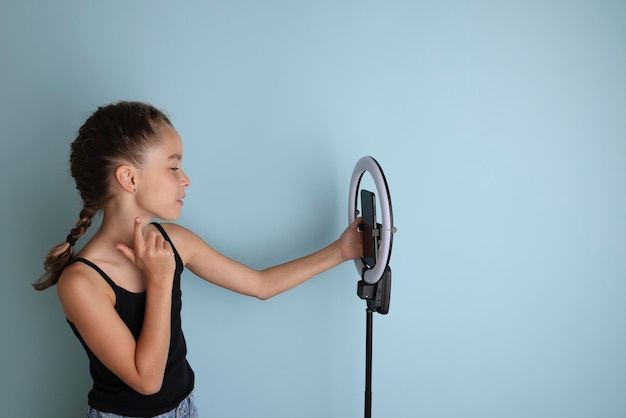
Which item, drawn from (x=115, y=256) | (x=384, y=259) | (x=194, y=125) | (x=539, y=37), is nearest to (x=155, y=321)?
(x=115, y=256)

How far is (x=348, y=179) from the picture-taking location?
1.57m

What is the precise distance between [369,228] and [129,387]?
61 centimetres

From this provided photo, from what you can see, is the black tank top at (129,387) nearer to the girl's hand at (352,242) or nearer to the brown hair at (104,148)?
the brown hair at (104,148)

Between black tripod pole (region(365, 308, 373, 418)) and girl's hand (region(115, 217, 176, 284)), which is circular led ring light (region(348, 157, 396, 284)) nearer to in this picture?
black tripod pole (region(365, 308, 373, 418))

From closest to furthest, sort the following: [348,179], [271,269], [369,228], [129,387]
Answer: [129,387]
[369,228]
[271,269]
[348,179]

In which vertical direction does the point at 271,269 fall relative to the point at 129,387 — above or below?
above

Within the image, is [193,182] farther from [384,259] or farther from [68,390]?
[68,390]

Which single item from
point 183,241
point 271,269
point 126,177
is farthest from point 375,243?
point 126,177

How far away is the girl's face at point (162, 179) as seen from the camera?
3.80ft

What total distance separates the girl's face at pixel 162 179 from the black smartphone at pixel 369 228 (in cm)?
40

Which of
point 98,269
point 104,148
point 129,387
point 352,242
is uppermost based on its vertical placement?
point 104,148

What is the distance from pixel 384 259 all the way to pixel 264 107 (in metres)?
0.55

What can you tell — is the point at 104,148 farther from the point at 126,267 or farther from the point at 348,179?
the point at 348,179

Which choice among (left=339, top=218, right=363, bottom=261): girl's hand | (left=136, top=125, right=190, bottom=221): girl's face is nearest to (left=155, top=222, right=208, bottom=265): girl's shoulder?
(left=136, top=125, right=190, bottom=221): girl's face
